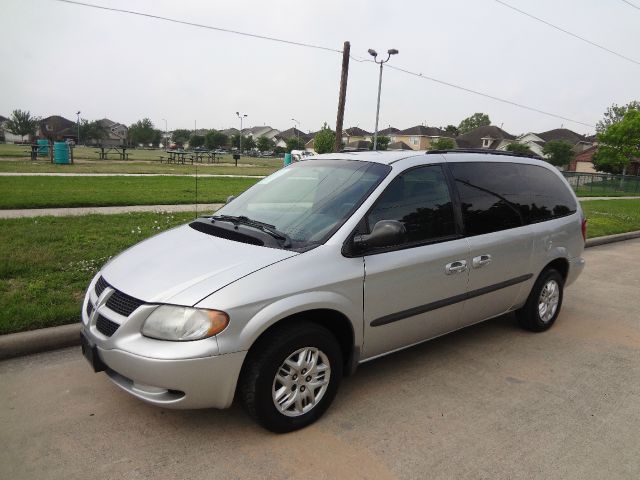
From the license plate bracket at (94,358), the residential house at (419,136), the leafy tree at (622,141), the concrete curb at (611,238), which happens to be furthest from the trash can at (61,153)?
the residential house at (419,136)

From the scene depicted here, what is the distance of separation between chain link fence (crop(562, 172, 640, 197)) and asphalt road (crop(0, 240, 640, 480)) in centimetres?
2737

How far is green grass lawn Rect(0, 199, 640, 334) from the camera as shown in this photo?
4.21 metres

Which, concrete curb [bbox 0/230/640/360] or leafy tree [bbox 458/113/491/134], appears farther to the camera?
leafy tree [bbox 458/113/491/134]

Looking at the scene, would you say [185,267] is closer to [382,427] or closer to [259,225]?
[259,225]

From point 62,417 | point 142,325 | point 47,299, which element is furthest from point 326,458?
point 47,299

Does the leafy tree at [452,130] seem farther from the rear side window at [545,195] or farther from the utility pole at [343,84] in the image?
the rear side window at [545,195]

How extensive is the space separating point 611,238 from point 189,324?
11249 mm

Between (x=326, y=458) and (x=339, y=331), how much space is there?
78 cm

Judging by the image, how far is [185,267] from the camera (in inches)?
114

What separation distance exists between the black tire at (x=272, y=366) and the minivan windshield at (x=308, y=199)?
1.78 ft

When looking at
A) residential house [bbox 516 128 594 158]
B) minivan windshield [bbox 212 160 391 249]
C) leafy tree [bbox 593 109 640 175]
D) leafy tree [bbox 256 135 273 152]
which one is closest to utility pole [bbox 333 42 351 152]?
minivan windshield [bbox 212 160 391 249]

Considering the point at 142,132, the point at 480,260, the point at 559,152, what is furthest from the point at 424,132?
the point at 480,260

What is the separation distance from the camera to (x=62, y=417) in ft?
9.89

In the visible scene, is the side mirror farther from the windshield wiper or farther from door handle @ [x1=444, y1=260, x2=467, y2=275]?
door handle @ [x1=444, y1=260, x2=467, y2=275]
